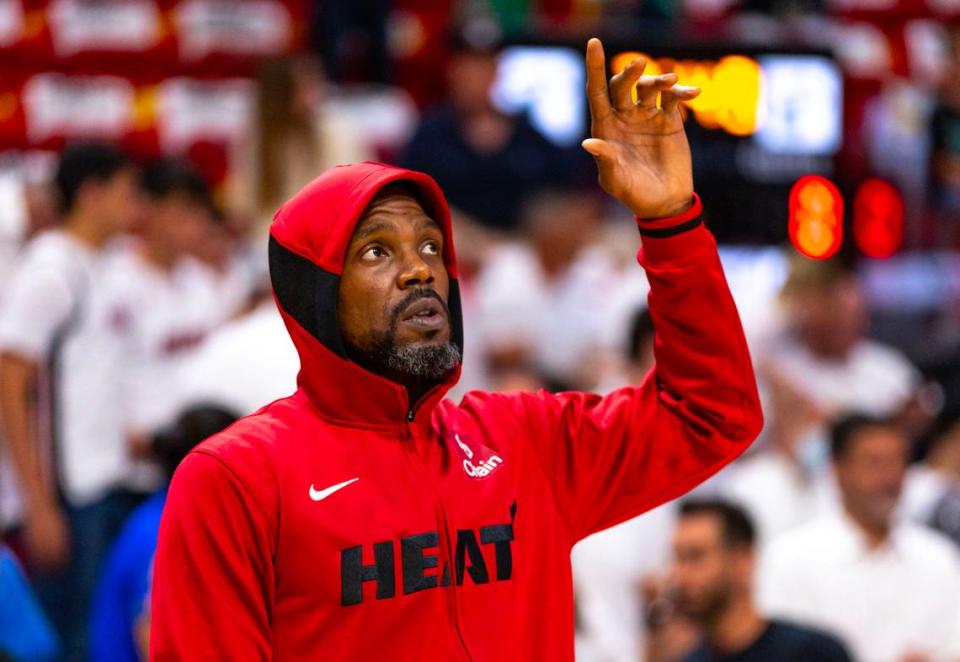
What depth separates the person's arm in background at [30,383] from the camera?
19.9 feet

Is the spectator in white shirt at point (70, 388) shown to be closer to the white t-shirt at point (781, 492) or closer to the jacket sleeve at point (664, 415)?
the white t-shirt at point (781, 492)

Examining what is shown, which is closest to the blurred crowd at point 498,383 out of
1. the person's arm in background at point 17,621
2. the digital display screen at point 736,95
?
the person's arm in background at point 17,621

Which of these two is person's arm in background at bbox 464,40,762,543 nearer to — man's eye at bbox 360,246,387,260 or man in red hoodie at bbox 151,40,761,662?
man in red hoodie at bbox 151,40,761,662

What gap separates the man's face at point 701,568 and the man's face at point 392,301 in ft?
8.16

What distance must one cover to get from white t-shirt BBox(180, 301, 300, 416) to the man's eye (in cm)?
208

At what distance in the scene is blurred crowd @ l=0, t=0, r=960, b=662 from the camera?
5.12 metres

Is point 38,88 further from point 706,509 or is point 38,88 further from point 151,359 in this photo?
point 706,509

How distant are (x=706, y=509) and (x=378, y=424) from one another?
2.63 metres

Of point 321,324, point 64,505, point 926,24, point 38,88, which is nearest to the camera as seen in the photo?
point 321,324

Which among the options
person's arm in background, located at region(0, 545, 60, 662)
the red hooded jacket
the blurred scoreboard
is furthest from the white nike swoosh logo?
the blurred scoreboard

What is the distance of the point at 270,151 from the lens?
6.83 m

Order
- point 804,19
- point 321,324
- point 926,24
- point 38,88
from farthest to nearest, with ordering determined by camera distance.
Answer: point 926,24 < point 38,88 < point 804,19 < point 321,324

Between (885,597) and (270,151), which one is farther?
(270,151)

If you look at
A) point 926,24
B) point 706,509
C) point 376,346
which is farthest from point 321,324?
point 926,24
